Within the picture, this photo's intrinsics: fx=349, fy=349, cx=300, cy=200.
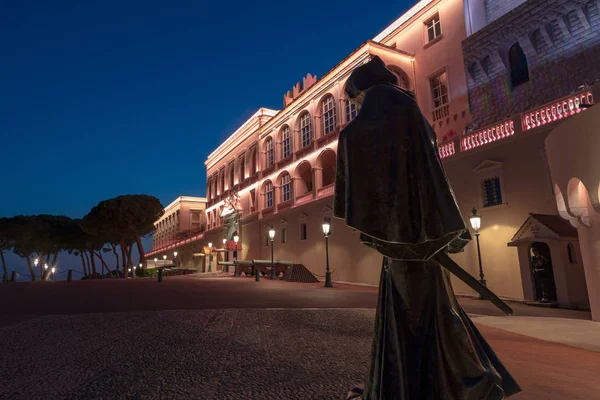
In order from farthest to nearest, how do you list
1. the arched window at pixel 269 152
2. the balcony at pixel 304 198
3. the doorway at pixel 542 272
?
the arched window at pixel 269 152 < the balcony at pixel 304 198 < the doorway at pixel 542 272

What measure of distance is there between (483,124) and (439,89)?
3958mm

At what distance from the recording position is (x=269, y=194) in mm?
32500

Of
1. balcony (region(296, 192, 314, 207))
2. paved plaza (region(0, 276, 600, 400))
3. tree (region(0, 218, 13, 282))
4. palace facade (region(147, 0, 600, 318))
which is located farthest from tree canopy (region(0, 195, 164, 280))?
paved plaza (region(0, 276, 600, 400))

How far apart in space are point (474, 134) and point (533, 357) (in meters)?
12.0

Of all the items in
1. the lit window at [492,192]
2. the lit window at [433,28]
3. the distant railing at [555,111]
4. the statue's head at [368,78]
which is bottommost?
the statue's head at [368,78]

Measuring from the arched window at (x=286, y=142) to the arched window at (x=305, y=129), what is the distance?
70.1 inches

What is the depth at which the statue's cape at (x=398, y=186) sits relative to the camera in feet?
5.35

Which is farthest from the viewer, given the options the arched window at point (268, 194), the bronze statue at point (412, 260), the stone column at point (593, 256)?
the arched window at point (268, 194)

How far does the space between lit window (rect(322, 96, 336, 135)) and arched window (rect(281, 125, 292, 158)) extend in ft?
16.0

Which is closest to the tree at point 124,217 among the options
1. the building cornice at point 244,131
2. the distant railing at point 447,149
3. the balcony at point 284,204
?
the building cornice at point 244,131

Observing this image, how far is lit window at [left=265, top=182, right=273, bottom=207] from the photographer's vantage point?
105 feet

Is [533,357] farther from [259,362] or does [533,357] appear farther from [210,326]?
[210,326]

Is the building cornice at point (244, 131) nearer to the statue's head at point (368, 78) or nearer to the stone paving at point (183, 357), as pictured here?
the stone paving at point (183, 357)

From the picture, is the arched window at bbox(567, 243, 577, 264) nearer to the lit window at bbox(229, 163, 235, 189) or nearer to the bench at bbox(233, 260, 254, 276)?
the bench at bbox(233, 260, 254, 276)
